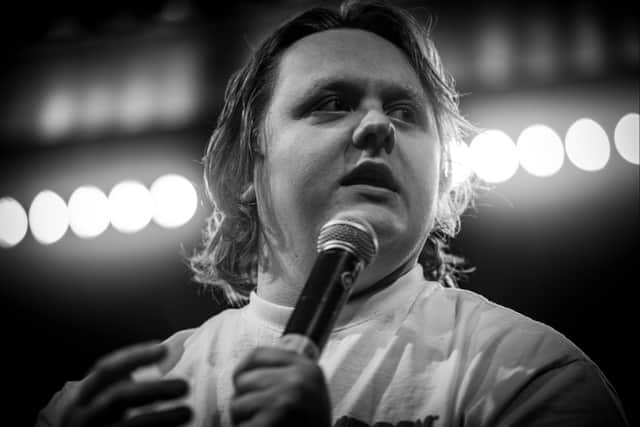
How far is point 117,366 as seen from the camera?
0.66 metres

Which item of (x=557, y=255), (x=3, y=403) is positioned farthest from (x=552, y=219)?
(x=3, y=403)

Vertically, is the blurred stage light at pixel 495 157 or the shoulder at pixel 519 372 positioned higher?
the blurred stage light at pixel 495 157

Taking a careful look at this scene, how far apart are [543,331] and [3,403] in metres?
2.30

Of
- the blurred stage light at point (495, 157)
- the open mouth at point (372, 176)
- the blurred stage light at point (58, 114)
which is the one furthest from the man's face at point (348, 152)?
the blurred stage light at point (58, 114)

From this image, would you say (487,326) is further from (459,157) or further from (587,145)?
(587,145)

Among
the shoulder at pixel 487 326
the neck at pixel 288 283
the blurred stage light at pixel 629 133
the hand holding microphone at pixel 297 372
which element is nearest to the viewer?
the hand holding microphone at pixel 297 372

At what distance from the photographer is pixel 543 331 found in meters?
0.86

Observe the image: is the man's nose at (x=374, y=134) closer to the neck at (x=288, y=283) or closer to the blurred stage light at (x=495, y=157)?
the neck at (x=288, y=283)

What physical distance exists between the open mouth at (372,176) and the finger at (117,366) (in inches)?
17.8

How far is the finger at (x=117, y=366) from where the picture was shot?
648 mm

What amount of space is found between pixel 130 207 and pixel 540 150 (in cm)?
177

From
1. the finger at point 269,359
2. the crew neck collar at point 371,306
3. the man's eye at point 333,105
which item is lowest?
the crew neck collar at point 371,306

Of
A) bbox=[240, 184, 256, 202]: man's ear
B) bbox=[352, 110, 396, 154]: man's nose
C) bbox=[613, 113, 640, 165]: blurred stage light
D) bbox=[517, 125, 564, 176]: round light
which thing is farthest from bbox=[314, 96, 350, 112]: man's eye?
bbox=[613, 113, 640, 165]: blurred stage light

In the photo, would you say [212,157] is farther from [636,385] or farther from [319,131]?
[636,385]
